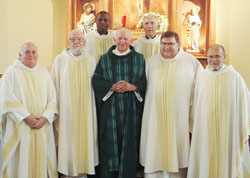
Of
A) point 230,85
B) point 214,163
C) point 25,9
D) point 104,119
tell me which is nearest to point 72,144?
point 104,119

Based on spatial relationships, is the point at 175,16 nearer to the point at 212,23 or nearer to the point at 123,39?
the point at 212,23

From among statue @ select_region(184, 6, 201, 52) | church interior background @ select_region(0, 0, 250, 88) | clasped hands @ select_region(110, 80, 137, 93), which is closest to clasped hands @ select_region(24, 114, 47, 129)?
clasped hands @ select_region(110, 80, 137, 93)

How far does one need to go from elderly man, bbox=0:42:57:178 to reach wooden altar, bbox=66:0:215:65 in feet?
10.3

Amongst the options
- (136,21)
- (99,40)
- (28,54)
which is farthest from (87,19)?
(28,54)

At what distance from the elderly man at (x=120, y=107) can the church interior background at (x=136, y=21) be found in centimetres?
278

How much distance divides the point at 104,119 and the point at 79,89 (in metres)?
0.52

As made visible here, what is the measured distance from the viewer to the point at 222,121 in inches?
136

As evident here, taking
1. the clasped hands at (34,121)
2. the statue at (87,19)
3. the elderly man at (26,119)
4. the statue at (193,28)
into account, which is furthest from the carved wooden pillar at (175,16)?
the clasped hands at (34,121)

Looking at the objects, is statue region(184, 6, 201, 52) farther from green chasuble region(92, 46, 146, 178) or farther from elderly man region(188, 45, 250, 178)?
elderly man region(188, 45, 250, 178)

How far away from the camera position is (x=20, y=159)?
346cm

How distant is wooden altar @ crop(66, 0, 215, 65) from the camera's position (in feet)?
21.7

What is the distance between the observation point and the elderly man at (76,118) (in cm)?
384

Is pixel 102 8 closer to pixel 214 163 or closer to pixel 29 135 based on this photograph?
pixel 29 135

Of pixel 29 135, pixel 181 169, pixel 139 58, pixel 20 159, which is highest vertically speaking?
pixel 139 58
